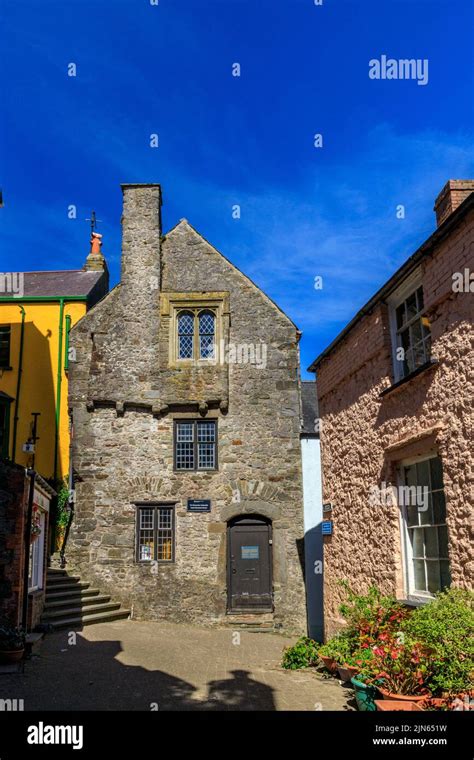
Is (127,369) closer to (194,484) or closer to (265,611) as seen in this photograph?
(194,484)

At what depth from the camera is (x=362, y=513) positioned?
9.90m

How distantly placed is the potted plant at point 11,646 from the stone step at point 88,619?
3.14m

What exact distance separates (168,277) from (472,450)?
41.3 feet

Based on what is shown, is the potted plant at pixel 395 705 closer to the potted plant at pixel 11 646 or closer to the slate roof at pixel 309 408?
the potted plant at pixel 11 646

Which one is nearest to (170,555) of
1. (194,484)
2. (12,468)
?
(194,484)

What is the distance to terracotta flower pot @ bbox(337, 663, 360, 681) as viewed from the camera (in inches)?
321

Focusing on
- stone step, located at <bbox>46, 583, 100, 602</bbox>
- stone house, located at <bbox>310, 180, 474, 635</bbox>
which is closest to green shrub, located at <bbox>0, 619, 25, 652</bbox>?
stone step, located at <bbox>46, 583, 100, 602</bbox>

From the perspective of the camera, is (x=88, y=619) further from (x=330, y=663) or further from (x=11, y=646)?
(x=330, y=663)

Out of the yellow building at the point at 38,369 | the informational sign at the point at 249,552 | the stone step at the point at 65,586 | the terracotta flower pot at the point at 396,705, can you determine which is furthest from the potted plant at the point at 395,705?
the yellow building at the point at 38,369

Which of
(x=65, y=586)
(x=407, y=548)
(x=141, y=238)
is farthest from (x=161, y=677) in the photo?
(x=141, y=238)

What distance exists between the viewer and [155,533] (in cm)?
1620

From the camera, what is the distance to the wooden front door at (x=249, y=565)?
15.9 m
